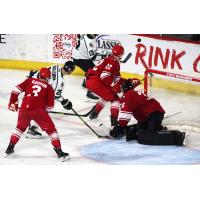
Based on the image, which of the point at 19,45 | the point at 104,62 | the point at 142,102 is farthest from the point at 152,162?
the point at 19,45

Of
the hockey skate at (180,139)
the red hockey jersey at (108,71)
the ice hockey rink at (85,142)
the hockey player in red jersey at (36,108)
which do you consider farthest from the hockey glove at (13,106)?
the hockey skate at (180,139)

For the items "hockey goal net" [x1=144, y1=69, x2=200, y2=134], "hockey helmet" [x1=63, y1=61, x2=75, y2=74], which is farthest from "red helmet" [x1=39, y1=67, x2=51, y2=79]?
"hockey goal net" [x1=144, y1=69, x2=200, y2=134]

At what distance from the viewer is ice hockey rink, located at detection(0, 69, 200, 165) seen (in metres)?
4.68

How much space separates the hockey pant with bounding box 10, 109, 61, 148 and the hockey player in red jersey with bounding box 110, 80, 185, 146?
491 mm

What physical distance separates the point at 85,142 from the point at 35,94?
1.75 feet

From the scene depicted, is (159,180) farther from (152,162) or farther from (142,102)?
(142,102)

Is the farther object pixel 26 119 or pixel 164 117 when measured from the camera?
pixel 164 117

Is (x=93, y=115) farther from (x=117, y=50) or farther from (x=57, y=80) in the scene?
(x=117, y=50)

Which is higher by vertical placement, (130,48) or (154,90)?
(130,48)

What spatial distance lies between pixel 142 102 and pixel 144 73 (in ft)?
0.77

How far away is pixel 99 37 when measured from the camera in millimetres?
4949

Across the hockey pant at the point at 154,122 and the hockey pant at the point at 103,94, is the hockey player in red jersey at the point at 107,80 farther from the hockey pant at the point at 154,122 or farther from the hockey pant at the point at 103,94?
the hockey pant at the point at 154,122

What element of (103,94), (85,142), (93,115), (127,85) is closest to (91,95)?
(103,94)

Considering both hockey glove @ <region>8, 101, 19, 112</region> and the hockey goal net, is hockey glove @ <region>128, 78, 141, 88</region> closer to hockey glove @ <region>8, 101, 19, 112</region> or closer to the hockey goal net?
the hockey goal net
